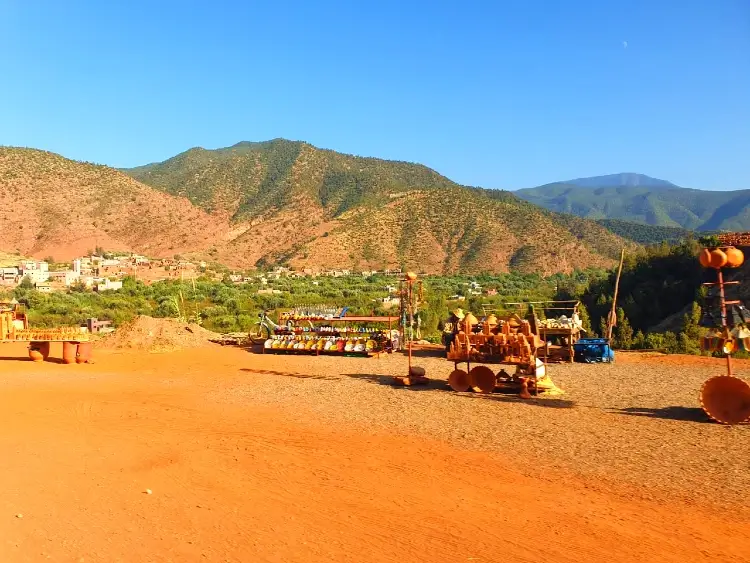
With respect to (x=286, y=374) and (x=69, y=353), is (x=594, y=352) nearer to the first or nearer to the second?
(x=286, y=374)

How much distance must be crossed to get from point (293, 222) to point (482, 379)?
83119 mm

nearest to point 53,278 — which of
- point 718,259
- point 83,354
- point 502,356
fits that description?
point 83,354

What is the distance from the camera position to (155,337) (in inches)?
958

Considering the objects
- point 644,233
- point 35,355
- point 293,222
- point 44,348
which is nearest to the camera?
point 35,355

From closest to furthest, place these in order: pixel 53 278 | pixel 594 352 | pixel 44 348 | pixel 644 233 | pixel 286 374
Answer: pixel 286 374 → pixel 594 352 → pixel 44 348 → pixel 53 278 → pixel 644 233

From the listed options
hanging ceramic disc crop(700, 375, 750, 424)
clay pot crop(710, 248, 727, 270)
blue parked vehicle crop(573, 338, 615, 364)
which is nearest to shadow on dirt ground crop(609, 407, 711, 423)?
hanging ceramic disc crop(700, 375, 750, 424)

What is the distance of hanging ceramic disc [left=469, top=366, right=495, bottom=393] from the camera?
14.2 metres

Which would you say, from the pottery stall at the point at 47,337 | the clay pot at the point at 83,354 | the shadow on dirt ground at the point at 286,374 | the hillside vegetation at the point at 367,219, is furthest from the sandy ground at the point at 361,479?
the hillside vegetation at the point at 367,219

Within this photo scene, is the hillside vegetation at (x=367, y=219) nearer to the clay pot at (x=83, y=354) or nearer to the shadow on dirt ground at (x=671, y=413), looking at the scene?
the clay pot at (x=83, y=354)

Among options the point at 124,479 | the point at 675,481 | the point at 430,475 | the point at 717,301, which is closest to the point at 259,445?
the point at 124,479

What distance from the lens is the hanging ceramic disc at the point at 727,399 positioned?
10594 mm

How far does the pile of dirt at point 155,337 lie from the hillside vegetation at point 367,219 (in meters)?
52.7

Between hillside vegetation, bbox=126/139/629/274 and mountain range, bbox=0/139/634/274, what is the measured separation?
0.24 meters

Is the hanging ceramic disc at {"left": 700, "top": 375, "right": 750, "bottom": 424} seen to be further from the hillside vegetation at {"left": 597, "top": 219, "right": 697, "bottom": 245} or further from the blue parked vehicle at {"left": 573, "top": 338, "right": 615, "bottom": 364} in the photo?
the hillside vegetation at {"left": 597, "top": 219, "right": 697, "bottom": 245}
